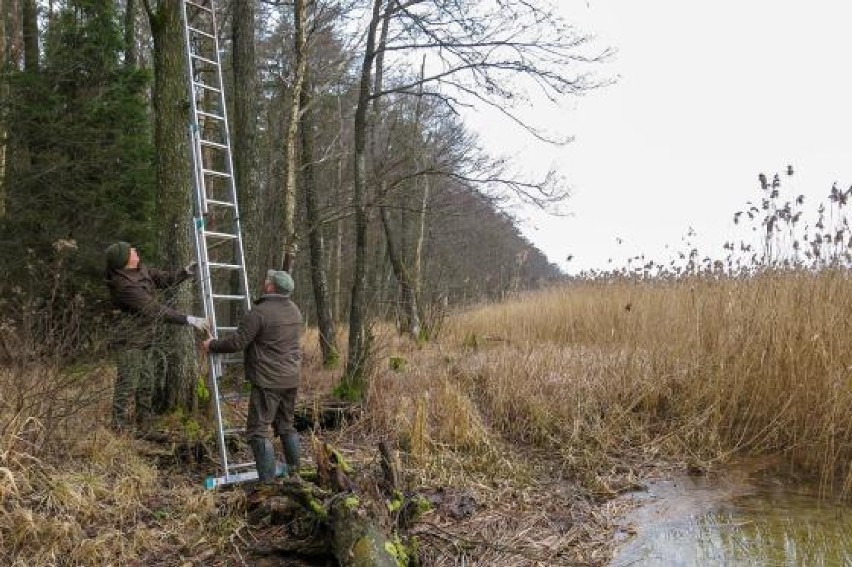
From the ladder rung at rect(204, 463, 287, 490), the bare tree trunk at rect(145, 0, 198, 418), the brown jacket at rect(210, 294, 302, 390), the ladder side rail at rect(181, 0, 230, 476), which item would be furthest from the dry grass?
the bare tree trunk at rect(145, 0, 198, 418)

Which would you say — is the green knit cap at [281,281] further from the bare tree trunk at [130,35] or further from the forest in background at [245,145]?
the bare tree trunk at [130,35]

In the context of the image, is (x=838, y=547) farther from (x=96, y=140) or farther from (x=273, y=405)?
(x=96, y=140)

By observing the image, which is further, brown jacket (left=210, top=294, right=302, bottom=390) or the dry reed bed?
the dry reed bed

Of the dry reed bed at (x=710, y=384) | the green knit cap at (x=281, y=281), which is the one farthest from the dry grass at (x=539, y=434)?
the green knit cap at (x=281, y=281)

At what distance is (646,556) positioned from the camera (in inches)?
168

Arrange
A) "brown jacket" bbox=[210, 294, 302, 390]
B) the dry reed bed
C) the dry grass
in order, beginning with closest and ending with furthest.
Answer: the dry grass, "brown jacket" bbox=[210, 294, 302, 390], the dry reed bed

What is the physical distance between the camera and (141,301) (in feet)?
17.6

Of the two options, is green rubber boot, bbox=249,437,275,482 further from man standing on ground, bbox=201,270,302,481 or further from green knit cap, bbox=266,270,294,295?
green knit cap, bbox=266,270,294,295

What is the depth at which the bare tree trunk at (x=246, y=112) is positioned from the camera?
27.0 ft

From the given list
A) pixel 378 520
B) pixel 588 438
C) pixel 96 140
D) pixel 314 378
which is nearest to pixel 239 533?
pixel 378 520

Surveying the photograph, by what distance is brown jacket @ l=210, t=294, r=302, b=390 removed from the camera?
486 cm

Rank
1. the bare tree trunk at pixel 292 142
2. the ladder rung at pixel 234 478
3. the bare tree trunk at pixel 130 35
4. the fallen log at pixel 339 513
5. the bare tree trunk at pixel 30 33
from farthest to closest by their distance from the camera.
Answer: the bare tree trunk at pixel 130 35 < the bare tree trunk at pixel 30 33 < the bare tree trunk at pixel 292 142 < the ladder rung at pixel 234 478 < the fallen log at pixel 339 513

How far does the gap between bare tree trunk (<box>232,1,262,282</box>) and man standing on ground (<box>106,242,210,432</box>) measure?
2.55m

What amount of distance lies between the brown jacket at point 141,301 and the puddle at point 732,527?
3558 millimetres
